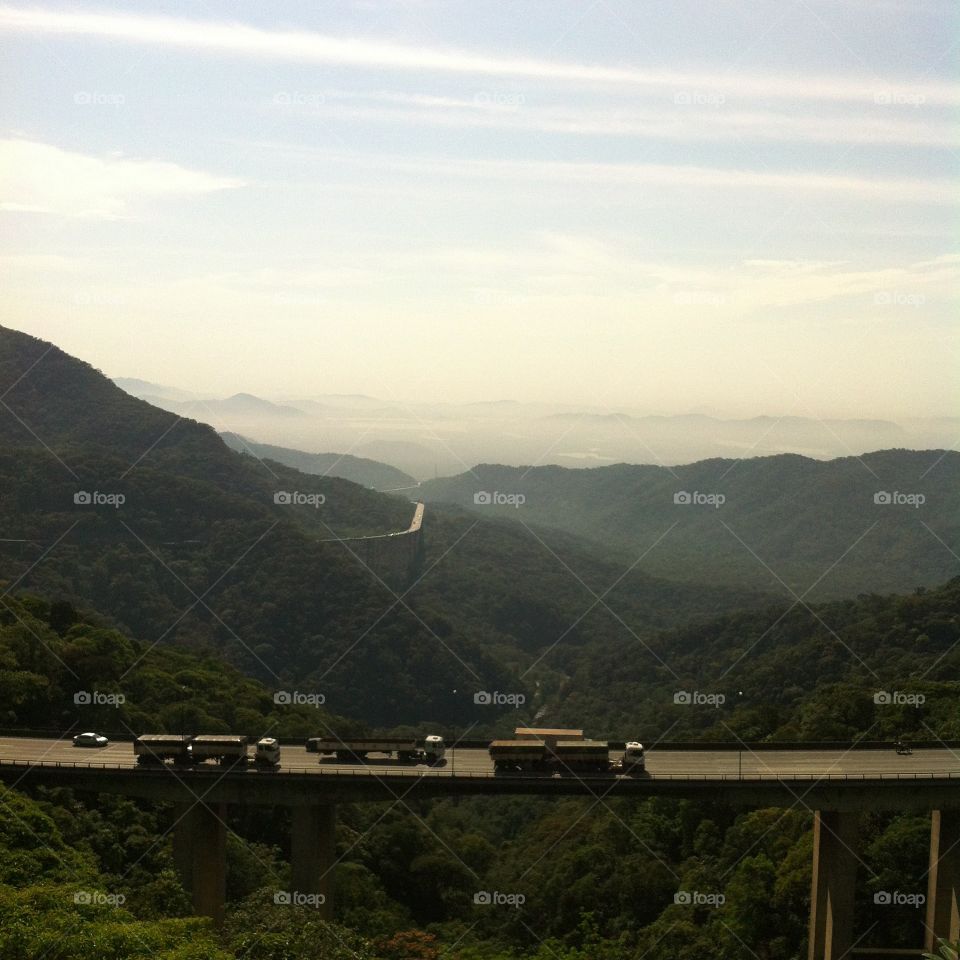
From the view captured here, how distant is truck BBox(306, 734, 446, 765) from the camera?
128 ft

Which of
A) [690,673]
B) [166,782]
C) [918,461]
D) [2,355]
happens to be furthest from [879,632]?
[918,461]

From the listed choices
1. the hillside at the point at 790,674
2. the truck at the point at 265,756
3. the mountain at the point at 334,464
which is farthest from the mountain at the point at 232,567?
the truck at the point at 265,756

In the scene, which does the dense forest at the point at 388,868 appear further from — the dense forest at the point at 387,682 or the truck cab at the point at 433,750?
the truck cab at the point at 433,750

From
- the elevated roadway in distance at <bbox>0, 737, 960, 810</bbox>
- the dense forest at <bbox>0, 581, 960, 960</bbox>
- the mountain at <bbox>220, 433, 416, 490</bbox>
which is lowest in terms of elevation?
the dense forest at <bbox>0, 581, 960, 960</bbox>

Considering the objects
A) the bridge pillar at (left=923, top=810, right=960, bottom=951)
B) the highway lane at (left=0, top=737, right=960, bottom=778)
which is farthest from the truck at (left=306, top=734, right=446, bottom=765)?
the bridge pillar at (left=923, top=810, right=960, bottom=951)

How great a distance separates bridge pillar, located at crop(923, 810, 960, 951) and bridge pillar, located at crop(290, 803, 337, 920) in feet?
66.3

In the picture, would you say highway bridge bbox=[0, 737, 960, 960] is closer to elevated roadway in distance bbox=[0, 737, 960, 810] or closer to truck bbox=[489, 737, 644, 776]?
elevated roadway in distance bbox=[0, 737, 960, 810]

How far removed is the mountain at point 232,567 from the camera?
276ft

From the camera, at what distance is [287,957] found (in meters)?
27.7

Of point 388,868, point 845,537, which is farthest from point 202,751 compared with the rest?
point 845,537

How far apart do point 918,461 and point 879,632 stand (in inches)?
4658

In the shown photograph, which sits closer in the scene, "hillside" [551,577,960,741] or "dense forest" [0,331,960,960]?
"dense forest" [0,331,960,960]

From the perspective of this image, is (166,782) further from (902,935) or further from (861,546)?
(861,546)

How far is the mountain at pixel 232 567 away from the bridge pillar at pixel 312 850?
43643 mm
